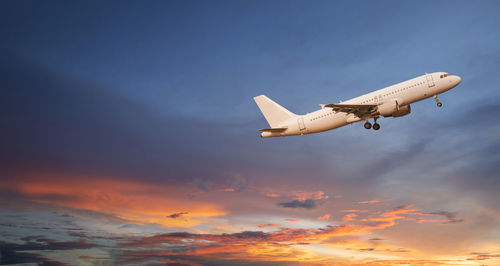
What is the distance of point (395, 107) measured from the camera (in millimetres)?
66562

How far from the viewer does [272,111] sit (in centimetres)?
8281

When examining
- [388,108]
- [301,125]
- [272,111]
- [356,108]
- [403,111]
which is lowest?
[388,108]

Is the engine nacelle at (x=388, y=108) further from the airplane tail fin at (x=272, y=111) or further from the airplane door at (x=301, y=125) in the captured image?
the airplane tail fin at (x=272, y=111)

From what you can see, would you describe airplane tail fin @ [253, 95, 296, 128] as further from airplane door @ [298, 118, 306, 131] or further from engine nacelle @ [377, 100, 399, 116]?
engine nacelle @ [377, 100, 399, 116]

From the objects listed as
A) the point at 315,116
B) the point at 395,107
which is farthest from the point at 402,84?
the point at 315,116

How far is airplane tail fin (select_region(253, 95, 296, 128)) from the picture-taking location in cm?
8100

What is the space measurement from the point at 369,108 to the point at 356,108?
A: 231cm

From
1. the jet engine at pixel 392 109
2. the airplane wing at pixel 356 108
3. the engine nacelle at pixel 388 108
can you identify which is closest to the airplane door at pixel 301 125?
the airplane wing at pixel 356 108

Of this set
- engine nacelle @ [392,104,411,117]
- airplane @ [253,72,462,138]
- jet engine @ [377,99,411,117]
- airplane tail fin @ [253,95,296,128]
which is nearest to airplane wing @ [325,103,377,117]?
airplane @ [253,72,462,138]

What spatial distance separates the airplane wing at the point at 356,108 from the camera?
67.2 m

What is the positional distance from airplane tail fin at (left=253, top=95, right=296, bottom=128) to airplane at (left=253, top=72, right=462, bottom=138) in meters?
0.21

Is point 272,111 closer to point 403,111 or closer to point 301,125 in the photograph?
point 301,125

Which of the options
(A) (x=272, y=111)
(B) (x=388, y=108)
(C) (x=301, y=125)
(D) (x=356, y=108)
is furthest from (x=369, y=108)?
(A) (x=272, y=111)

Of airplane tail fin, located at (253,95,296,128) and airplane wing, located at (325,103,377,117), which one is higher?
airplane tail fin, located at (253,95,296,128)
